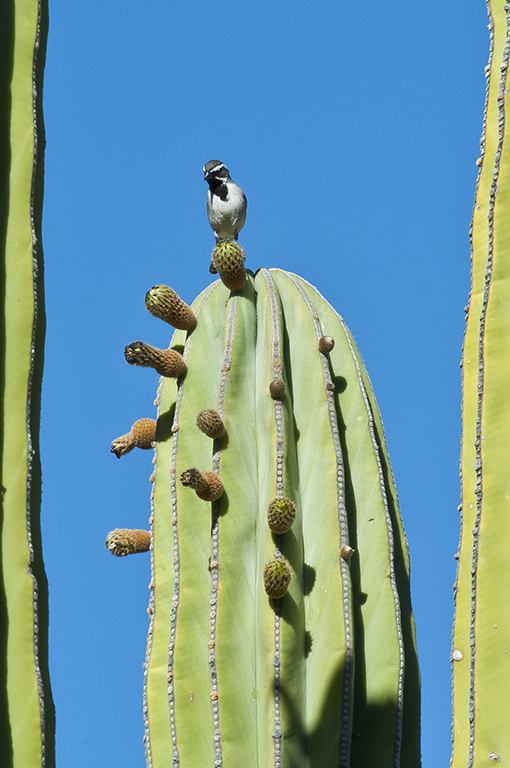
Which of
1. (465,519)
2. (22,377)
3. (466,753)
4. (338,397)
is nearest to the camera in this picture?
(466,753)

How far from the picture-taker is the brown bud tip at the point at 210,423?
2.92 metres

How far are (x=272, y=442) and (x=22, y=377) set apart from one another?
0.77m

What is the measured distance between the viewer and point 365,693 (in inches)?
115

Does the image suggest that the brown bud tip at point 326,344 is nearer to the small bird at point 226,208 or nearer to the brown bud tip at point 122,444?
the brown bud tip at point 122,444

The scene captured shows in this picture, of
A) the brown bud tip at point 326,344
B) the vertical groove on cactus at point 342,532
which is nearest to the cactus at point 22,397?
the vertical groove on cactus at point 342,532

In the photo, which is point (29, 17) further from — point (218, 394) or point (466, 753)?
point (466, 753)

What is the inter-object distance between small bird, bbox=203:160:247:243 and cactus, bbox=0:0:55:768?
6.85ft

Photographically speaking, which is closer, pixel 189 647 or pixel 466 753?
pixel 466 753

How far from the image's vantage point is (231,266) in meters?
3.31

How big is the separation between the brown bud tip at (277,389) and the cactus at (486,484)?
2.45 feet

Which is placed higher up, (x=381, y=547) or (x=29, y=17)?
(x=29, y=17)

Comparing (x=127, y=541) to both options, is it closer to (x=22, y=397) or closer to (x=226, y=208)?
(x=22, y=397)

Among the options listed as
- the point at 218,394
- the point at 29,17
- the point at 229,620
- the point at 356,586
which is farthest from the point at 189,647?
the point at 29,17

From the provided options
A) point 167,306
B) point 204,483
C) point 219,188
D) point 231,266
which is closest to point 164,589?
point 204,483
